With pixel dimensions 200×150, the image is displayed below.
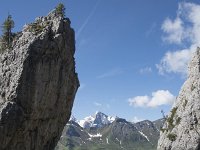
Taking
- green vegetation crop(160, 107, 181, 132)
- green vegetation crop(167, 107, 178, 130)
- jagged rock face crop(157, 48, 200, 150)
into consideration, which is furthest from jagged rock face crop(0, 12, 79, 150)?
green vegetation crop(167, 107, 178, 130)

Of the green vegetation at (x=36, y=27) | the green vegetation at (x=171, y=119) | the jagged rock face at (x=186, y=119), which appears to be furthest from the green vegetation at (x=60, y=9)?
the green vegetation at (x=171, y=119)

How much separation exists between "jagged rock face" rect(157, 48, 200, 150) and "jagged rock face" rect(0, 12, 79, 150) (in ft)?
143

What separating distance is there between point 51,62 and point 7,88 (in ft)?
33.5

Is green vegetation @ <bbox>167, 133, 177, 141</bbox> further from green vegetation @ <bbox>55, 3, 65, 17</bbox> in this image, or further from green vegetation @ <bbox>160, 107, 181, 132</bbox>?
green vegetation @ <bbox>55, 3, 65, 17</bbox>

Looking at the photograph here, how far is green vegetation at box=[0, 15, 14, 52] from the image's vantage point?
82.7m

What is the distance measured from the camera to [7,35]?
85688 millimetres

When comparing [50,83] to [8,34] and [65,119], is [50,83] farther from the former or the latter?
[8,34]

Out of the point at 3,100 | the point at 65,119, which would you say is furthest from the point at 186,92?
the point at 3,100

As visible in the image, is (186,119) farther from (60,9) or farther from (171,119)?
(60,9)

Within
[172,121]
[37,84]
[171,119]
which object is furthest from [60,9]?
[171,119]

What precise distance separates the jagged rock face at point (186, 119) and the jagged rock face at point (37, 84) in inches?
1717

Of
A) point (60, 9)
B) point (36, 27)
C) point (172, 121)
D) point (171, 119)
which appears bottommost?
point (172, 121)

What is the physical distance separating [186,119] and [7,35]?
59656mm

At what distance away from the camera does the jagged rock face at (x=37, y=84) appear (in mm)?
70000
